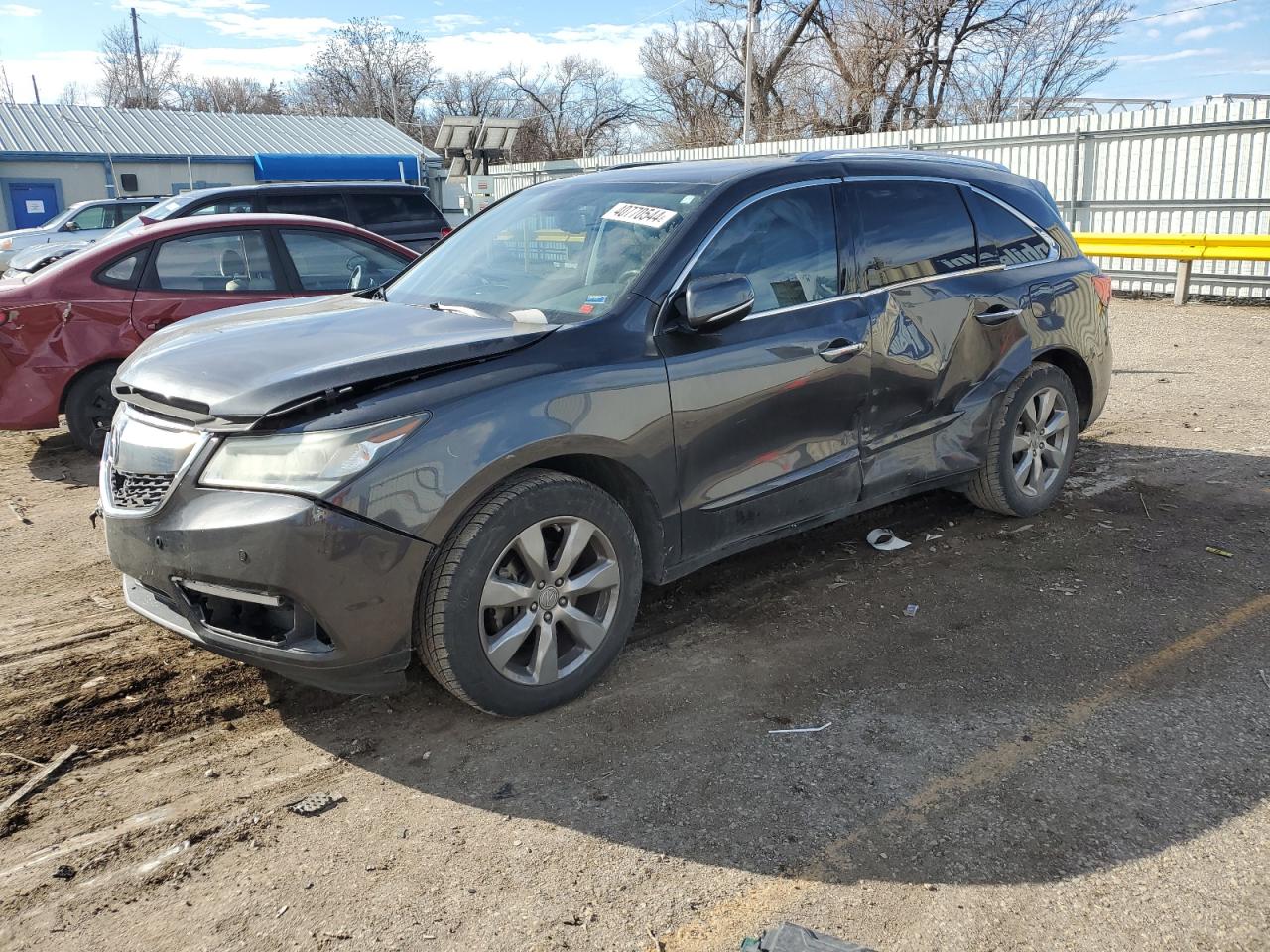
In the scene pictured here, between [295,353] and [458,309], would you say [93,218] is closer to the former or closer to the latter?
[458,309]

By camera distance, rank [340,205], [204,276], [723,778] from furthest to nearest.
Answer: [340,205] → [204,276] → [723,778]

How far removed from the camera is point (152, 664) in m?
3.89

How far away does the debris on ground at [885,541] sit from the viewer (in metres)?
5.10

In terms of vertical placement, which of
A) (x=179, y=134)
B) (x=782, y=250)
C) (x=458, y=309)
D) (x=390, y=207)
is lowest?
(x=458, y=309)

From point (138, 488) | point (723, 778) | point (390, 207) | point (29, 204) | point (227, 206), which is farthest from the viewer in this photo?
point (29, 204)

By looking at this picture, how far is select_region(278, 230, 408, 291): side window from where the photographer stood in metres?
7.70

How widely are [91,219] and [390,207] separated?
936cm

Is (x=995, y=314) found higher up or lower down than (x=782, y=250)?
lower down

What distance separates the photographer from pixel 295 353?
3312 mm

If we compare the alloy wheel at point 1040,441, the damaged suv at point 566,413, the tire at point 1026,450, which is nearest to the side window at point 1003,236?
the damaged suv at point 566,413

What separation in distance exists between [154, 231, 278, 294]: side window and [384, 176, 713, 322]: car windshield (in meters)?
3.33

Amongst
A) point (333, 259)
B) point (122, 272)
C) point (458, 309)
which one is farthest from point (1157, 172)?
point (458, 309)

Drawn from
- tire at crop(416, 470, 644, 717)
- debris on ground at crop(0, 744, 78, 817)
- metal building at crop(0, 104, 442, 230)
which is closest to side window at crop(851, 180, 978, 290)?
tire at crop(416, 470, 644, 717)

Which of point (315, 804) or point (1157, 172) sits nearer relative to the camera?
point (315, 804)
